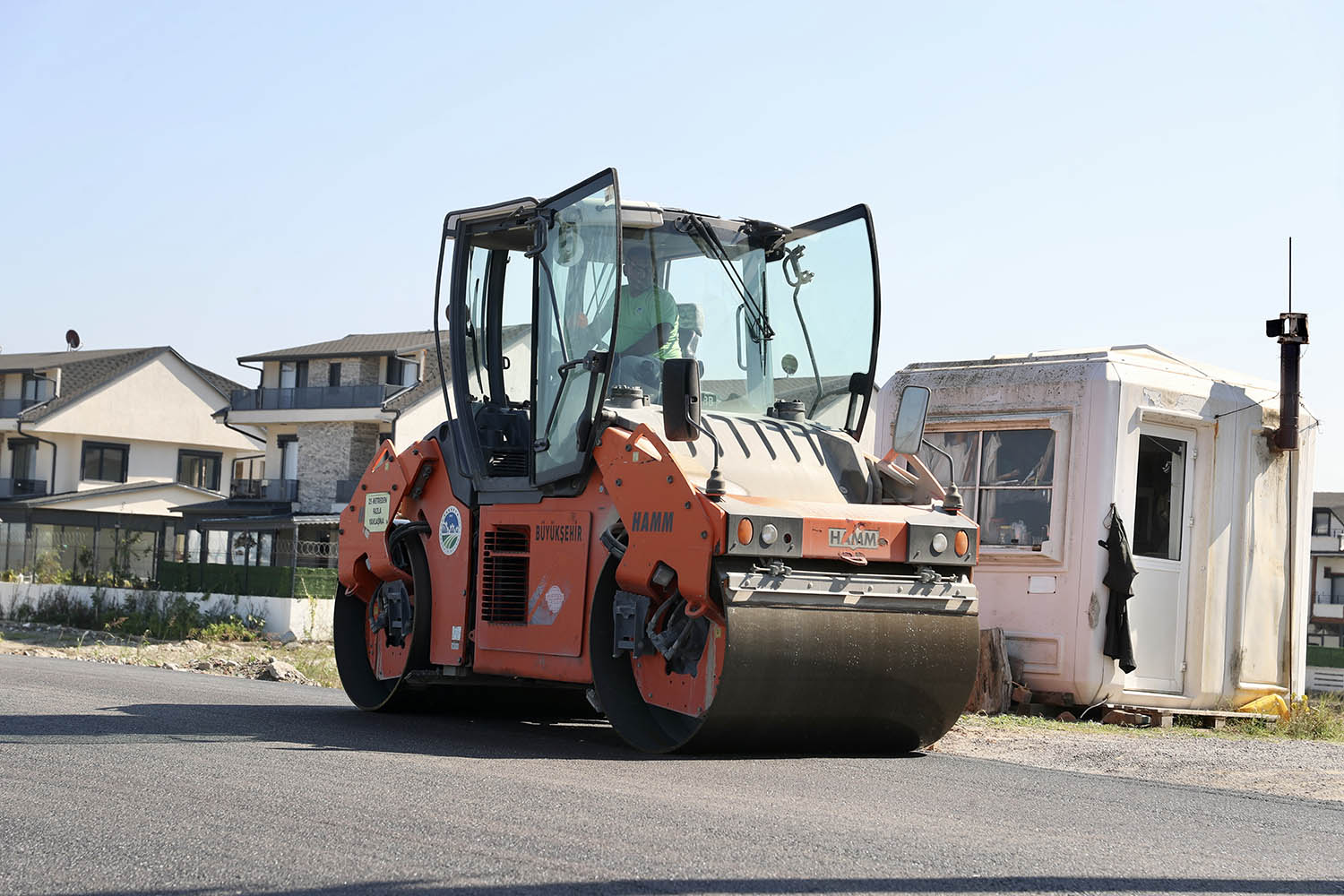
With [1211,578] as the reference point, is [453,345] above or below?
above

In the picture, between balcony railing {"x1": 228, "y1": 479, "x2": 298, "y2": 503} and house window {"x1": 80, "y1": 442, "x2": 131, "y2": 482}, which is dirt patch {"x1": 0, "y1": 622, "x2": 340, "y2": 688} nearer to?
balcony railing {"x1": 228, "y1": 479, "x2": 298, "y2": 503}

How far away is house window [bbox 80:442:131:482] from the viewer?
213ft

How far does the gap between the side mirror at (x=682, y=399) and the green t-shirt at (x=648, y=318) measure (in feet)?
4.15

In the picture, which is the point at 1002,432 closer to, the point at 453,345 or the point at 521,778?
the point at 453,345

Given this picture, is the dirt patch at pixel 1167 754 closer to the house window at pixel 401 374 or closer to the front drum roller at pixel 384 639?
the front drum roller at pixel 384 639

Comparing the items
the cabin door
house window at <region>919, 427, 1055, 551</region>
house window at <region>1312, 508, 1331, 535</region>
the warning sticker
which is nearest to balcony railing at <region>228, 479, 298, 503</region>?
house window at <region>1312, 508, 1331, 535</region>

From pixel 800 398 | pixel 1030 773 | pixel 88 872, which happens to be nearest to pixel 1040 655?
pixel 800 398

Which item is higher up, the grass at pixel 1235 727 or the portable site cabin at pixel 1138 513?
the portable site cabin at pixel 1138 513

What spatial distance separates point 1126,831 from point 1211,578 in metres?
9.12

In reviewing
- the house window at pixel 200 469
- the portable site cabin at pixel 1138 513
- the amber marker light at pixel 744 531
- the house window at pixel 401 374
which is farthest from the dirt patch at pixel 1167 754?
the house window at pixel 200 469

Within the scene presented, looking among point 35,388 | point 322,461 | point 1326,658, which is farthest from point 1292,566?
point 35,388

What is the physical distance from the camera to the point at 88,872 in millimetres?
5305

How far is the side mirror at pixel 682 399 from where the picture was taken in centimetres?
933

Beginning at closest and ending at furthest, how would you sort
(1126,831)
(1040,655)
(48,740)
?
1. (1126,831)
2. (48,740)
3. (1040,655)
